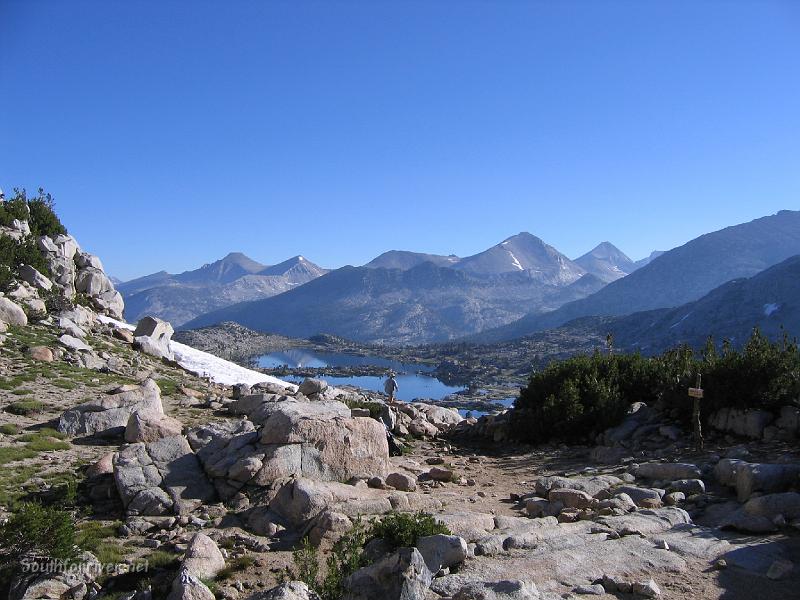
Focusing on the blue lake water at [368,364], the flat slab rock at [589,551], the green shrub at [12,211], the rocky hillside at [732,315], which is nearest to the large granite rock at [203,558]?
the flat slab rock at [589,551]

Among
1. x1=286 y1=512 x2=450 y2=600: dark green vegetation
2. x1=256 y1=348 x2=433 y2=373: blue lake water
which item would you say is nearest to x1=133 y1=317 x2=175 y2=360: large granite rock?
x1=286 y1=512 x2=450 y2=600: dark green vegetation

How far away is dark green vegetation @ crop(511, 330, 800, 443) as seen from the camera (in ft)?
54.3

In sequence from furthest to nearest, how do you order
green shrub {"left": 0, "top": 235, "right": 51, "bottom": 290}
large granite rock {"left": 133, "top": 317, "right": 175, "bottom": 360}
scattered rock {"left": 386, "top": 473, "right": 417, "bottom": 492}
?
large granite rock {"left": 133, "top": 317, "right": 175, "bottom": 360} → green shrub {"left": 0, "top": 235, "right": 51, "bottom": 290} → scattered rock {"left": 386, "top": 473, "right": 417, "bottom": 492}

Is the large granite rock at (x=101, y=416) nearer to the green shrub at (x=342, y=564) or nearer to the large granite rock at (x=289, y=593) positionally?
the green shrub at (x=342, y=564)

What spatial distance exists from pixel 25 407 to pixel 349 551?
47.2 feet

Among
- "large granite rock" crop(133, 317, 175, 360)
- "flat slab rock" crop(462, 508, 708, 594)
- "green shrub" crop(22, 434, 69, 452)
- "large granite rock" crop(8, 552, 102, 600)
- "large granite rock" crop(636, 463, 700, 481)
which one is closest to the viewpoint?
"flat slab rock" crop(462, 508, 708, 594)

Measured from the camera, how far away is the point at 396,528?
27.1 ft

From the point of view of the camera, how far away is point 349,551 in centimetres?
771

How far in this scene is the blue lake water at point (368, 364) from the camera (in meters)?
94.7

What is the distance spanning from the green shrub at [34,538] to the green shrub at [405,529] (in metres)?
4.71

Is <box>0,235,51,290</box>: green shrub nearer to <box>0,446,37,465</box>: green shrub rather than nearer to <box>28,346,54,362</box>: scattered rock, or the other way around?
<box>28,346,54,362</box>: scattered rock

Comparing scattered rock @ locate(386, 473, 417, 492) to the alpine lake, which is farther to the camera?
the alpine lake

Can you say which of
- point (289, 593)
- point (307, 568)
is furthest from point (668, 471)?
point (289, 593)

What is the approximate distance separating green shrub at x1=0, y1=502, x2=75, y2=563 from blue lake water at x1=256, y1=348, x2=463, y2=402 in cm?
7585
